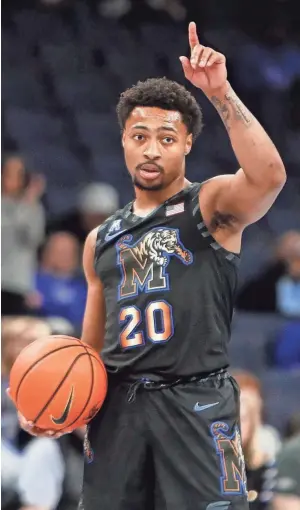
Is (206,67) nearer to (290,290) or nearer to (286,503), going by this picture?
(286,503)

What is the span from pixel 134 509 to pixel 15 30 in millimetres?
5834

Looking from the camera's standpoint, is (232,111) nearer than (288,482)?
Yes

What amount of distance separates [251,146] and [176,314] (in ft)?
1.75

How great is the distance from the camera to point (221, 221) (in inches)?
100

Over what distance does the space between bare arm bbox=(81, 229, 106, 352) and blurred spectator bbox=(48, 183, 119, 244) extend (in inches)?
142

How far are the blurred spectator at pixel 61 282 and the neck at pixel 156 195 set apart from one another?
346 cm

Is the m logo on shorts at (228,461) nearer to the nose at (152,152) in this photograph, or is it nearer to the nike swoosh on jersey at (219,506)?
the nike swoosh on jersey at (219,506)

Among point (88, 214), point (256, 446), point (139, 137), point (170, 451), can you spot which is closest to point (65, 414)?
point (170, 451)

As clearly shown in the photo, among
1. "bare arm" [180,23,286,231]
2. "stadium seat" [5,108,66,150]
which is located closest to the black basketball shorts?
"bare arm" [180,23,286,231]

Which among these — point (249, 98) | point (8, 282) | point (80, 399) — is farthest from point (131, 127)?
point (249, 98)

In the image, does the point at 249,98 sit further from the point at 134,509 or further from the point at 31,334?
the point at 134,509

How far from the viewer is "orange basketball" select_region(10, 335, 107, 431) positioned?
2.51m

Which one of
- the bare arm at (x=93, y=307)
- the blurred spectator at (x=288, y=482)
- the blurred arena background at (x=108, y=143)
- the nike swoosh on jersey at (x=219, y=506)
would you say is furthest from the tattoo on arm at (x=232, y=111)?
→ the blurred arena background at (x=108, y=143)

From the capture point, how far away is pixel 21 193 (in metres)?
6.38
